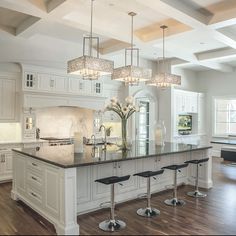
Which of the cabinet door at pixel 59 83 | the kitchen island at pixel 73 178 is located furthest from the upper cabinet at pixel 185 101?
the cabinet door at pixel 59 83

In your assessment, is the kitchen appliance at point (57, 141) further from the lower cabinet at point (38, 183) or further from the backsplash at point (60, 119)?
the lower cabinet at point (38, 183)

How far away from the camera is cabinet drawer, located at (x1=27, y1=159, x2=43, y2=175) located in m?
3.75

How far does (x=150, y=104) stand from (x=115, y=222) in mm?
5800

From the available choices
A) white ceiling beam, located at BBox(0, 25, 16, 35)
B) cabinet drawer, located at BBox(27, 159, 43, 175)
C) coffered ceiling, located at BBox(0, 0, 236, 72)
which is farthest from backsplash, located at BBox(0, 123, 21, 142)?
cabinet drawer, located at BBox(27, 159, 43, 175)

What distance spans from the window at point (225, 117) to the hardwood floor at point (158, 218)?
5.40m

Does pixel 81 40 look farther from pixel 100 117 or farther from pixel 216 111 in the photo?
pixel 216 111

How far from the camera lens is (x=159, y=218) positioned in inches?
151

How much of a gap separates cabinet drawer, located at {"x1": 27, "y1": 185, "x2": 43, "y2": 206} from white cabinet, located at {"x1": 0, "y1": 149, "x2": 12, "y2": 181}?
77.1 inches

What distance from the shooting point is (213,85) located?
9945 millimetres

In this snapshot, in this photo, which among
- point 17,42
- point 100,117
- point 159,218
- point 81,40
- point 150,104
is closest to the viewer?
point 159,218

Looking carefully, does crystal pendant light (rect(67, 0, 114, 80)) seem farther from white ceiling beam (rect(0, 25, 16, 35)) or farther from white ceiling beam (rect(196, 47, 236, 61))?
white ceiling beam (rect(196, 47, 236, 61))

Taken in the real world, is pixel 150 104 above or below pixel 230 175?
above

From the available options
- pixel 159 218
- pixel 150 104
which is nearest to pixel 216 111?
pixel 150 104

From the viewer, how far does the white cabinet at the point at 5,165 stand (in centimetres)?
573
